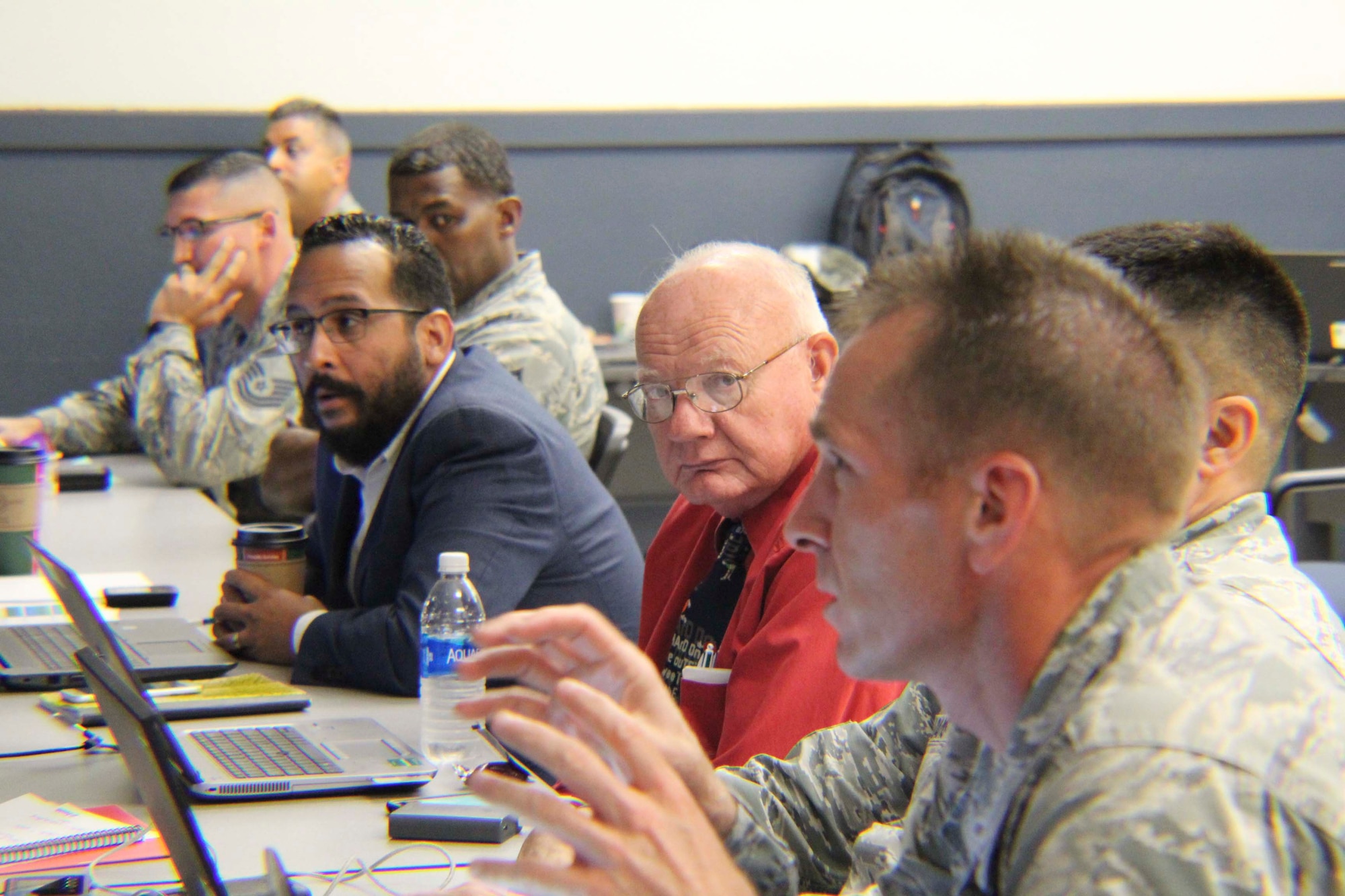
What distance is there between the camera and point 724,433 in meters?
1.67

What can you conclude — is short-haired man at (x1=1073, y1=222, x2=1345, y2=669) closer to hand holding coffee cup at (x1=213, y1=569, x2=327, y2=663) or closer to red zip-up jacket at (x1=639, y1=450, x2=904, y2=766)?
red zip-up jacket at (x1=639, y1=450, x2=904, y2=766)

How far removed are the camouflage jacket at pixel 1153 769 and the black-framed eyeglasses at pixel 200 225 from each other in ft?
9.98

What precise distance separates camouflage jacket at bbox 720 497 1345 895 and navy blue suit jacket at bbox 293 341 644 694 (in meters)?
0.99

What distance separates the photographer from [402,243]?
88.6 inches

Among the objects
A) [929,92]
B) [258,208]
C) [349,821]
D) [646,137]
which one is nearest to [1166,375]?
[349,821]

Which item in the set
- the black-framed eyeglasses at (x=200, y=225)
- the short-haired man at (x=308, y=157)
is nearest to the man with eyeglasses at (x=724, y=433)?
the black-framed eyeglasses at (x=200, y=225)

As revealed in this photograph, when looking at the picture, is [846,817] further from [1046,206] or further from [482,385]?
[1046,206]

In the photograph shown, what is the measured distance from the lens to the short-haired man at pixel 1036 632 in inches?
27.6

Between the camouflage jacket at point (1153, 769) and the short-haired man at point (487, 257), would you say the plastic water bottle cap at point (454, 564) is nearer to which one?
the camouflage jacket at point (1153, 769)

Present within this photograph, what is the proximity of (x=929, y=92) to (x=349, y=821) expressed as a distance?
15.5 feet

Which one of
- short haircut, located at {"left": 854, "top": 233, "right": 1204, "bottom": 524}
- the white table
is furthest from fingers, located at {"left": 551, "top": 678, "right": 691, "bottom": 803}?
the white table

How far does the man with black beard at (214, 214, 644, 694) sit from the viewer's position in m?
1.90

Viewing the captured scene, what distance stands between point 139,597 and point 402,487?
1.79ft

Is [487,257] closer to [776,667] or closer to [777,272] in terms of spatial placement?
[777,272]
